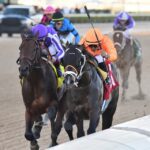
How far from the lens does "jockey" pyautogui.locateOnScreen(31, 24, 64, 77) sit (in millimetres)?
7792

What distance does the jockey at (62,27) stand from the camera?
923cm

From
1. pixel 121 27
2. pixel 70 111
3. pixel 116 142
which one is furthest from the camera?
pixel 121 27

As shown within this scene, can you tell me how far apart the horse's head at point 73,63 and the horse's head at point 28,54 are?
0.45 metres

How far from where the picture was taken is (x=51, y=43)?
7930mm

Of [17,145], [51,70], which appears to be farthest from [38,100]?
[17,145]

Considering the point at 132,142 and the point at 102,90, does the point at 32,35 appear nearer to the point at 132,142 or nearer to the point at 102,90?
the point at 102,90

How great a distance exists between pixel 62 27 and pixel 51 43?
1688mm

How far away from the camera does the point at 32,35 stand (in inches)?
295

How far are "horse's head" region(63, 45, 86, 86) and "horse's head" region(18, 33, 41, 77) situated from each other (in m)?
0.45

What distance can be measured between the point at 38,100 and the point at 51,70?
0.44 m

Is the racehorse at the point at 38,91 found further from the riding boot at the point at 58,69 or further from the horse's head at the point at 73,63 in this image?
the horse's head at the point at 73,63

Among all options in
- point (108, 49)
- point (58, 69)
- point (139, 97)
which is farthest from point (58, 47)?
point (139, 97)

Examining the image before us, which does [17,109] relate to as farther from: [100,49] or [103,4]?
[103,4]

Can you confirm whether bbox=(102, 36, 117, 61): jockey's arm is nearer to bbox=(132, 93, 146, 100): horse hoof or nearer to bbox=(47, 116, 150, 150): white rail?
bbox=(47, 116, 150, 150): white rail
